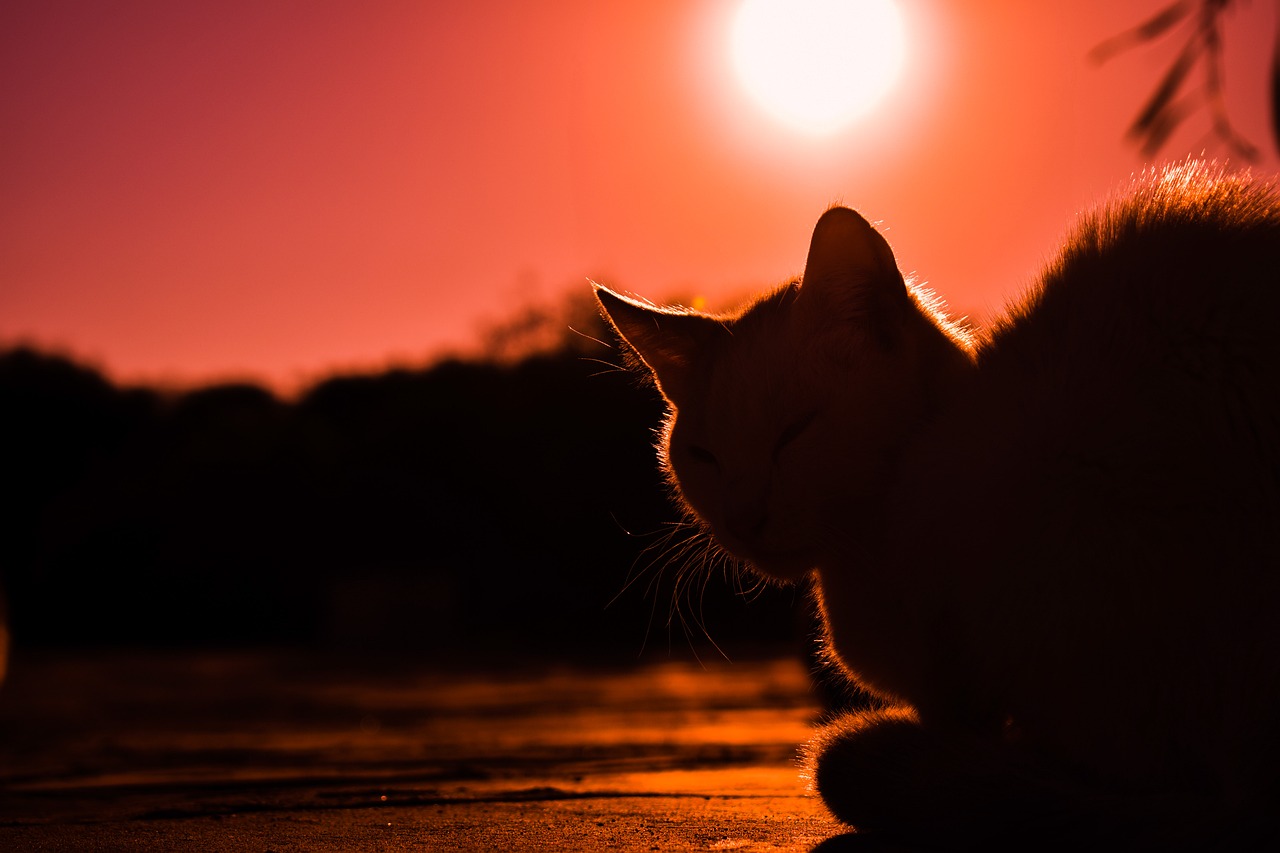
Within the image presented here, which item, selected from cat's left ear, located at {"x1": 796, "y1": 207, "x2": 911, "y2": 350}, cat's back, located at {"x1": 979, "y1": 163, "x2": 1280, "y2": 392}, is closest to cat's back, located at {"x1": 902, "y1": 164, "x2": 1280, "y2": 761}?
cat's back, located at {"x1": 979, "y1": 163, "x2": 1280, "y2": 392}

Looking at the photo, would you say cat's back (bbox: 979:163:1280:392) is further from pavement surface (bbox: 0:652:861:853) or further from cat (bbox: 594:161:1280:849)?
pavement surface (bbox: 0:652:861:853)

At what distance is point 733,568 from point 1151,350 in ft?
2.95

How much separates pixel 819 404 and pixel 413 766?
1.40 m

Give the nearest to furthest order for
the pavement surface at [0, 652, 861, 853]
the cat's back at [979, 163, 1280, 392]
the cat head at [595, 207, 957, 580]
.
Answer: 1. the cat's back at [979, 163, 1280, 392]
2. the pavement surface at [0, 652, 861, 853]
3. the cat head at [595, 207, 957, 580]

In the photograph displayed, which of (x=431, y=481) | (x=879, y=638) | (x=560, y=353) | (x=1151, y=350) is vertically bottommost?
(x=879, y=638)

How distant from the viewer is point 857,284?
1.82 m

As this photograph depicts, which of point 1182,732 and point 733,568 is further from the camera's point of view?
point 733,568

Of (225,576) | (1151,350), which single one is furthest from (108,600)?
(1151,350)

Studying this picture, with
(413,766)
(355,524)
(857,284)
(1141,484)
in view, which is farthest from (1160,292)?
(355,524)

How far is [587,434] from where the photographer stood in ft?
34.3

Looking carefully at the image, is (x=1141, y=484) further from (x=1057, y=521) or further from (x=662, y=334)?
(x=662, y=334)

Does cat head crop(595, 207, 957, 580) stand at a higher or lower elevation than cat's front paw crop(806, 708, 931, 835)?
higher

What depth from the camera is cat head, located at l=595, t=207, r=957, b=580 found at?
177 centimetres

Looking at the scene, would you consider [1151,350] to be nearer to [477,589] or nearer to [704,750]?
[704,750]
